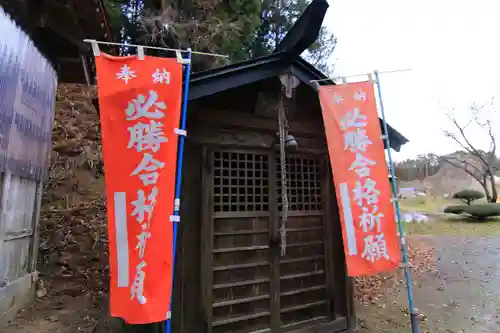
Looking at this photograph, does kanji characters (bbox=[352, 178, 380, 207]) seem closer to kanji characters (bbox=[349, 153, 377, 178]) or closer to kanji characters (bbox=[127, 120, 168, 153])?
kanji characters (bbox=[349, 153, 377, 178])

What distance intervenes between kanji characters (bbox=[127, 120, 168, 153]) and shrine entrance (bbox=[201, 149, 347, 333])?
1.28m

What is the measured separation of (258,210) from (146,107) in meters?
2.62

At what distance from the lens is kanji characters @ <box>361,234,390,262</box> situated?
4.56 meters

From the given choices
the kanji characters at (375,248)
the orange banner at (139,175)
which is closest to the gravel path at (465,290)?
the kanji characters at (375,248)

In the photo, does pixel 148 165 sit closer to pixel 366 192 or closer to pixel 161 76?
pixel 161 76

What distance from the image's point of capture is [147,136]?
146 inches

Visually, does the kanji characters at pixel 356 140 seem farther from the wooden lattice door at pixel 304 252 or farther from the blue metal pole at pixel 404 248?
the wooden lattice door at pixel 304 252

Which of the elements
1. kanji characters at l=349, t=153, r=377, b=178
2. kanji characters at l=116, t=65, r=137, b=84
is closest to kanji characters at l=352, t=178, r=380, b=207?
kanji characters at l=349, t=153, r=377, b=178

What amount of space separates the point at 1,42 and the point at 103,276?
5847 millimetres

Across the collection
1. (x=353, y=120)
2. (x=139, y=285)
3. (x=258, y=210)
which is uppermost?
(x=353, y=120)

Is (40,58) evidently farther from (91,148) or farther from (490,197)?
(490,197)

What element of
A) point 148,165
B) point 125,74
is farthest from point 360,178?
point 125,74

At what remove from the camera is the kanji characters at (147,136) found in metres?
3.68

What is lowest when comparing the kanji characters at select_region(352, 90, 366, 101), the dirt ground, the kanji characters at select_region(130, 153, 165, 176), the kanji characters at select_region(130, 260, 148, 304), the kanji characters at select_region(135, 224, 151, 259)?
the dirt ground
